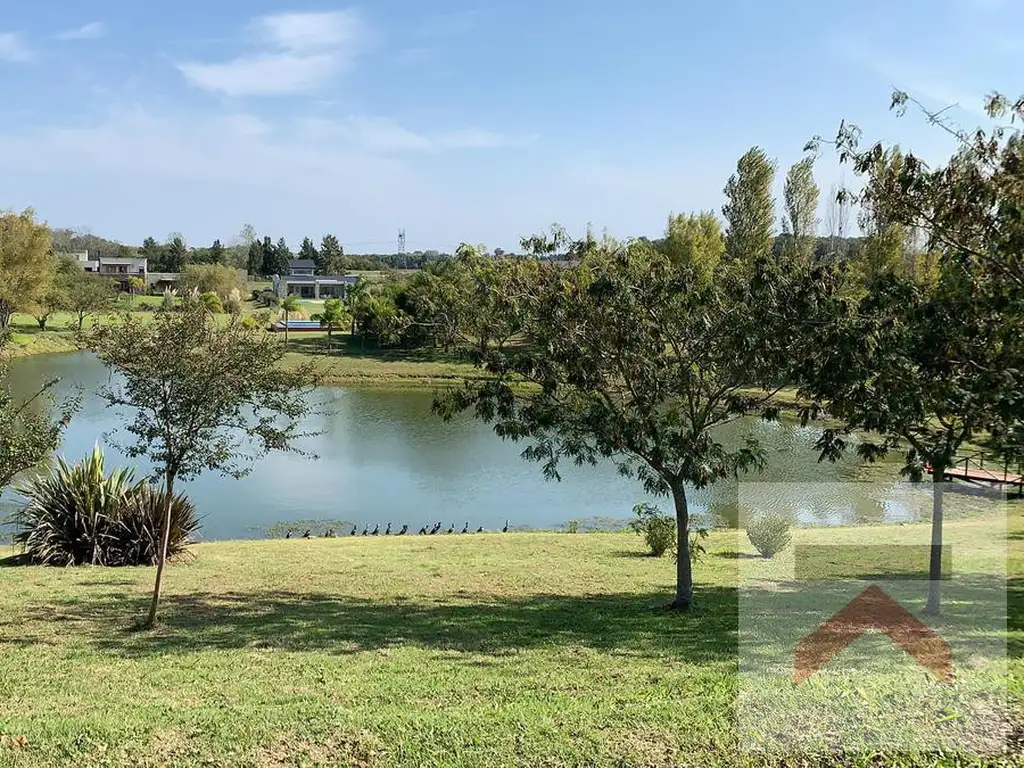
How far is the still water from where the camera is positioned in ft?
63.3

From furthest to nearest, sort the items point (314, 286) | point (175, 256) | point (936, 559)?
1. point (175, 256)
2. point (314, 286)
3. point (936, 559)

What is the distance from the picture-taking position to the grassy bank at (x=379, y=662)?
477 cm

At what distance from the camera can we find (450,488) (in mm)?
22531

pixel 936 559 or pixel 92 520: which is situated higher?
pixel 936 559

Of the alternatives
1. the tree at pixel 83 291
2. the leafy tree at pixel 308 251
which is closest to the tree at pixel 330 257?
the leafy tree at pixel 308 251

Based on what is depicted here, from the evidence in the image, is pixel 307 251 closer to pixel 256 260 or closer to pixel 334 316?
pixel 256 260

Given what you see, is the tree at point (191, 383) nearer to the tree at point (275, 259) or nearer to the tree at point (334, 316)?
the tree at point (334, 316)

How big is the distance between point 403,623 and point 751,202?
46.7 meters

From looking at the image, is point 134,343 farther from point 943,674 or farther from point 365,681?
point 943,674

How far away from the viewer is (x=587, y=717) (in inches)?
201

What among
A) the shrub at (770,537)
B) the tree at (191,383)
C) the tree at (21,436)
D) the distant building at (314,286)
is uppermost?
the distant building at (314,286)

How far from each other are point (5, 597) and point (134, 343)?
380 centimetres

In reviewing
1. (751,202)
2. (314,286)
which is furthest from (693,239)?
(314,286)

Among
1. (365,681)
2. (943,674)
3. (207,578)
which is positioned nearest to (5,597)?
(207,578)
